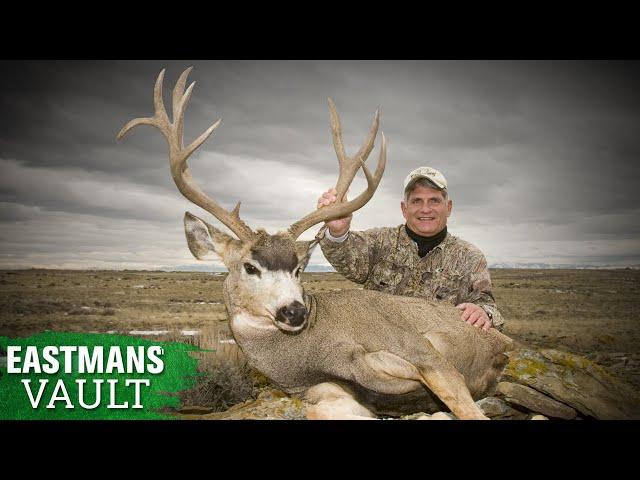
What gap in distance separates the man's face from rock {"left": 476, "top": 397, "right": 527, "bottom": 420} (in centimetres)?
219

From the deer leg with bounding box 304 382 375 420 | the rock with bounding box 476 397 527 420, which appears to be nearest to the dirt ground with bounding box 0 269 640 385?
the deer leg with bounding box 304 382 375 420

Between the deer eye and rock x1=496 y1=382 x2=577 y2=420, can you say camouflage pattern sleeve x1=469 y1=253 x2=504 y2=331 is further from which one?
the deer eye

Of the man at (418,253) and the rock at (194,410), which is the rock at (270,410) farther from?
the man at (418,253)

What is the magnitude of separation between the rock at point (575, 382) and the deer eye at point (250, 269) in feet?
9.10

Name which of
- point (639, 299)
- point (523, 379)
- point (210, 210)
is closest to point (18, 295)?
point (210, 210)

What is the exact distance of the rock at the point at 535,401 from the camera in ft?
14.7

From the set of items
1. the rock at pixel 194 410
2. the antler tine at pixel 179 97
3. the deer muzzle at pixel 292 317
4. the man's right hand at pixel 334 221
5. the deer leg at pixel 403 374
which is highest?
the antler tine at pixel 179 97

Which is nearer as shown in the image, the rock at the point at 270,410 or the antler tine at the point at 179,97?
the rock at the point at 270,410

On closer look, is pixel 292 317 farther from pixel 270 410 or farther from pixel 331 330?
pixel 270 410

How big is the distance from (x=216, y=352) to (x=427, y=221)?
341 cm

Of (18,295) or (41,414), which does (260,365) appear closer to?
(41,414)

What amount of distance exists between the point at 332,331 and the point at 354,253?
1.81 metres

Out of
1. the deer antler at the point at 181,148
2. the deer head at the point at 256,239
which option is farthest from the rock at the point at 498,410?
the deer antler at the point at 181,148

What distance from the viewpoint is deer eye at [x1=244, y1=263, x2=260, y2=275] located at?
4.15 metres
